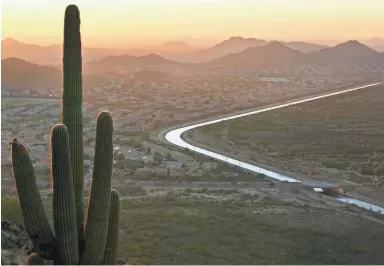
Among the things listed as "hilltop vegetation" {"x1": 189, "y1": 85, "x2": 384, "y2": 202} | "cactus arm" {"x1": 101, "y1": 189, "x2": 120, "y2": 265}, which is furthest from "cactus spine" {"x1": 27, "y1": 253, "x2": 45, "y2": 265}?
"hilltop vegetation" {"x1": 189, "y1": 85, "x2": 384, "y2": 202}

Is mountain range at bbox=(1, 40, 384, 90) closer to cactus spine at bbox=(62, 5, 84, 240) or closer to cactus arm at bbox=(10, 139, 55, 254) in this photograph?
cactus spine at bbox=(62, 5, 84, 240)

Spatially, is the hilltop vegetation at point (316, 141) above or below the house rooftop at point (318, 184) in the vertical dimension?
above

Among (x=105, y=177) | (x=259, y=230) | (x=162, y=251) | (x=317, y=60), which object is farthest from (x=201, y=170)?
(x=317, y=60)

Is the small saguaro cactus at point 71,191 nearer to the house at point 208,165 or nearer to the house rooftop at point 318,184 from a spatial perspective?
the house rooftop at point 318,184

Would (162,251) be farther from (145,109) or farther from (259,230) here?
(145,109)

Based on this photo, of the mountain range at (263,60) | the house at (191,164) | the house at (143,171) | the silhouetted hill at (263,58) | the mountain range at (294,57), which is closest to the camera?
the house at (143,171)

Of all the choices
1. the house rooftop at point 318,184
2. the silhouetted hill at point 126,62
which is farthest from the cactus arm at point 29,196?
the silhouetted hill at point 126,62
